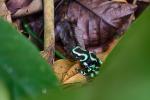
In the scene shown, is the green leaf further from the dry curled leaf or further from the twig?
the dry curled leaf

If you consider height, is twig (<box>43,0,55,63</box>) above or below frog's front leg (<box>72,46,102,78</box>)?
above

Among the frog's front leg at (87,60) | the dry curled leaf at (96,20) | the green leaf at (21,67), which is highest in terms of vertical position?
the green leaf at (21,67)

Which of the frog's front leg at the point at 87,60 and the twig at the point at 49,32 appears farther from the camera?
the frog's front leg at the point at 87,60

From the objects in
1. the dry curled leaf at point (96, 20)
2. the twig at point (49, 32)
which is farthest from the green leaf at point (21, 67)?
the dry curled leaf at point (96, 20)

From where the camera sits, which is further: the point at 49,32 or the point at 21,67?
the point at 49,32

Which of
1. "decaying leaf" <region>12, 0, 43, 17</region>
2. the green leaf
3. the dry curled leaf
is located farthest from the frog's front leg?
the green leaf

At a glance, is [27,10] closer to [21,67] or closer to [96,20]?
[96,20]

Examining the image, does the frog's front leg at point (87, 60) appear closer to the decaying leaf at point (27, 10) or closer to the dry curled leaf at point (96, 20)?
the dry curled leaf at point (96, 20)

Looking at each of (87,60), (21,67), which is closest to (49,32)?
(87,60)

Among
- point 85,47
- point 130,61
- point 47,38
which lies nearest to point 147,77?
point 130,61
